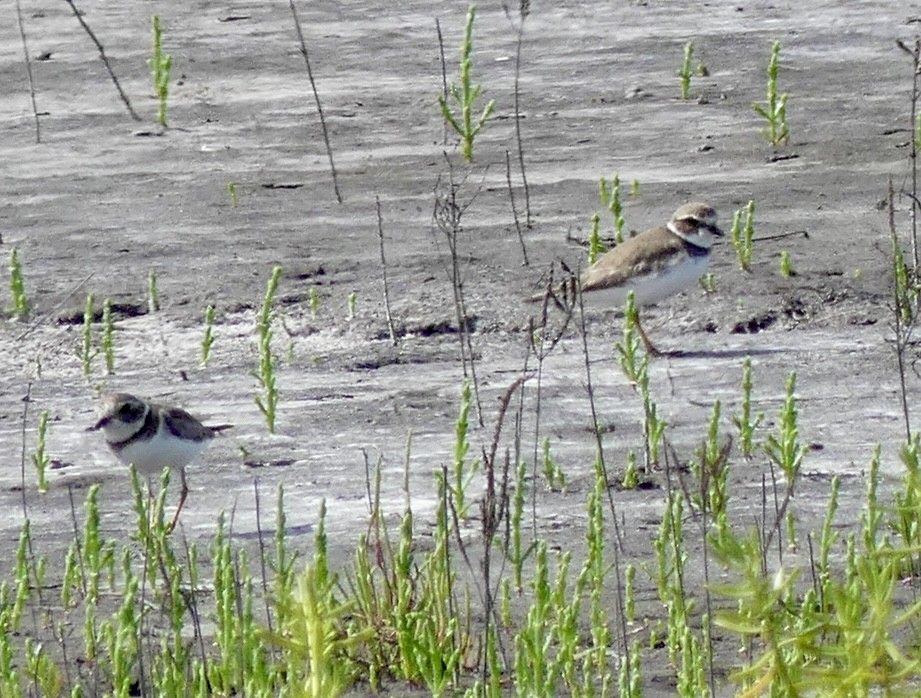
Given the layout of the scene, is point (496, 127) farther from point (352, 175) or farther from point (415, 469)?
point (415, 469)

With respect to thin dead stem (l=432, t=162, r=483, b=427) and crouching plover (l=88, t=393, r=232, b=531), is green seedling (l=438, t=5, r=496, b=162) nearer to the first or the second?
thin dead stem (l=432, t=162, r=483, b=427)

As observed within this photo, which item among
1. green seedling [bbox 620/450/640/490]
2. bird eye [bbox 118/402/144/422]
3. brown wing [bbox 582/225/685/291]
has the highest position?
bird eye [bbox 118/402/144/422]

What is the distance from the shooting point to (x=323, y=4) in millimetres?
13062

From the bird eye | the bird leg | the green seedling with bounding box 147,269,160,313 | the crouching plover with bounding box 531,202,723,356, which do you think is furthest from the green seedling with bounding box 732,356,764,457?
the green seedling with bounding box 147,269,160,313

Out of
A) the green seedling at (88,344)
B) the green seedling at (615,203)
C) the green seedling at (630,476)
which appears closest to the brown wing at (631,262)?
the green seedling at (615,203)

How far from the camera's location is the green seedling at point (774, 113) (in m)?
10.4

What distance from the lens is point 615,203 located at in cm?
938

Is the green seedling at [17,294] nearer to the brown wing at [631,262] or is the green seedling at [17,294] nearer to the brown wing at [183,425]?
the brown wing at [183,425]

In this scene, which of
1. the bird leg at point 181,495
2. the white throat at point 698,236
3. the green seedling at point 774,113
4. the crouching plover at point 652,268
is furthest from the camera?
the green seedling at point 774,113

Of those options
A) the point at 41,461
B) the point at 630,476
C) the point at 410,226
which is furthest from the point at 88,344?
the point at 630,476

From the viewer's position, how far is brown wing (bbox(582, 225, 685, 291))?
849 cm

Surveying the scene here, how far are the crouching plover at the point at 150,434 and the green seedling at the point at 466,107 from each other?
11.4 feet

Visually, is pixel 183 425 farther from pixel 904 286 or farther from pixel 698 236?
pixel 698 236

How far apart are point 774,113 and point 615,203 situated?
5.08 feet
